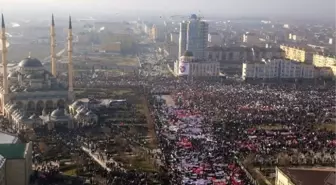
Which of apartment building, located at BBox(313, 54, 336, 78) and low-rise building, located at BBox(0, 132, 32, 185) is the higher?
low-rise building, located at BBox(0, 132, 32, 185)

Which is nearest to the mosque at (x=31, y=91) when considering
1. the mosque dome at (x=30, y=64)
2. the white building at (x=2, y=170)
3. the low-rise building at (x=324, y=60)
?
the mosque dome at (x=30, y=64)

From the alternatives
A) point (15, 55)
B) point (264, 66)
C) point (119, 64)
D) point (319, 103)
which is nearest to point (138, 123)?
point (319, 103)

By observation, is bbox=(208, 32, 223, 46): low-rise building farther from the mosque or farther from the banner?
the mosque

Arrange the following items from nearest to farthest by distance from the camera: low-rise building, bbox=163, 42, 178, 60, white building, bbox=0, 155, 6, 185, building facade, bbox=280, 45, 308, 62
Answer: white building, bbox=0, 155, 6, 185
building facade, bbox=280, 45, 308, 62
low-rise building, bbox=163, 42, 178, 60

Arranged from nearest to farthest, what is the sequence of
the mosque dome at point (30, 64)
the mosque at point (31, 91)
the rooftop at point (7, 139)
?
the rooftop at point (7, 139)
the mosque at point (31, 91)
the mosque dome at point (30, 64)

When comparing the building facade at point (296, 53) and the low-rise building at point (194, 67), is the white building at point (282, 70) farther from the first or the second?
the building facade at point (296, 53)

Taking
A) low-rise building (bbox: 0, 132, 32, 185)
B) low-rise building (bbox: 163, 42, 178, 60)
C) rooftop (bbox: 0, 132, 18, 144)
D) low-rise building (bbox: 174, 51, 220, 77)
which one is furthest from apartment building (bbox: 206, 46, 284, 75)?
low-rise building (bbox: 0, 132, 32, 185)
